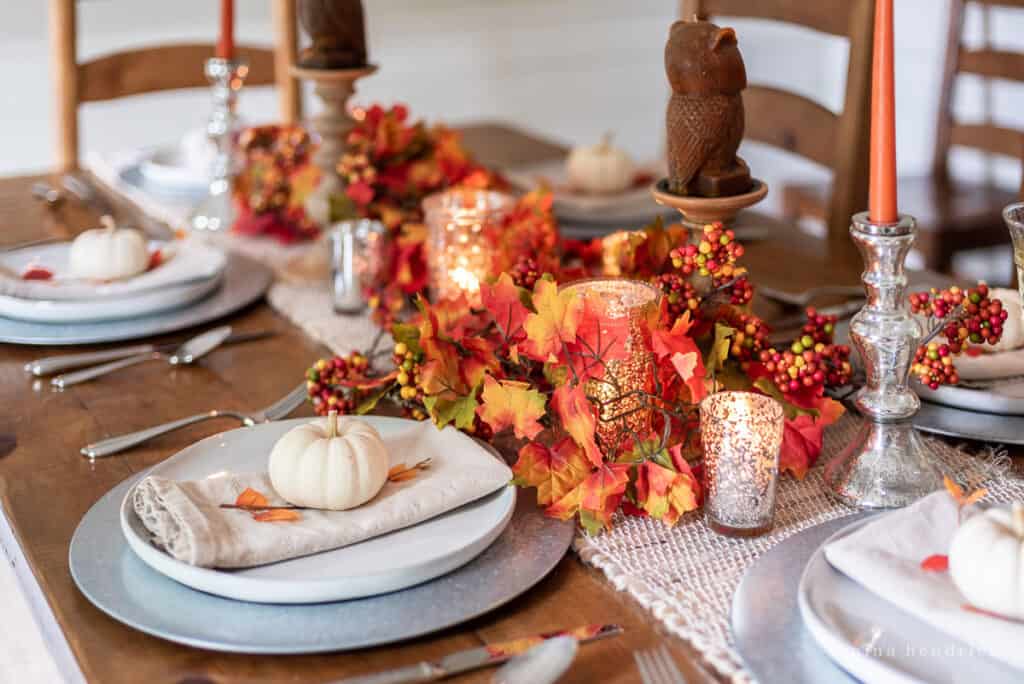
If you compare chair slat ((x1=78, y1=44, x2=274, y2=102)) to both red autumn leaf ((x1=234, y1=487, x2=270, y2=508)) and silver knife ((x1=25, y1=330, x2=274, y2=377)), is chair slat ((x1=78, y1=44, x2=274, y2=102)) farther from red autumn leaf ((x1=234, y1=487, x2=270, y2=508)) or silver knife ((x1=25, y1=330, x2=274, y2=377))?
red autumn leaf ((x1=234, y1=487, x2=270, y2=508))

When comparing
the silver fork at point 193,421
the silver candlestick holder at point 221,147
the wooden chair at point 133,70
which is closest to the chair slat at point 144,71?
the wooden chair at point 133,70

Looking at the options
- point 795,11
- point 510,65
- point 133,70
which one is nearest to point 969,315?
point 795,11

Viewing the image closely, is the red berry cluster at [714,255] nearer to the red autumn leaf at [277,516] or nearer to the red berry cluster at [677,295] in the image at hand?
the red berry cluster at [677,295]

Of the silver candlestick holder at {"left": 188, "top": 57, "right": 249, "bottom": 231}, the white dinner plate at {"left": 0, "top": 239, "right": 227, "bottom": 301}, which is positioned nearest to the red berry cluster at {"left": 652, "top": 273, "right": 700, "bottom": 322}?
the white dinner plate at {"left": 0, "top": 239, "right": 227, "bottom": 301}

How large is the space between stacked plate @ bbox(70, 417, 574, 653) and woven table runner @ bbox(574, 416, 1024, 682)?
0.15 feet

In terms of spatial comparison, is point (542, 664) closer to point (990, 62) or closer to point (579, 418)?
point (579, 418)

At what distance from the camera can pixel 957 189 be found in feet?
9.32

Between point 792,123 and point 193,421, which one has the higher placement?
point 792,123

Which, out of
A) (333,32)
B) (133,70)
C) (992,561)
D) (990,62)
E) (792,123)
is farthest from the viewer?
(990,62)

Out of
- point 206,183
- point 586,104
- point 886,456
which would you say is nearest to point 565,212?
point 206,183

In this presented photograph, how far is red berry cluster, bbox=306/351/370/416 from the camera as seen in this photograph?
1021 millimetres

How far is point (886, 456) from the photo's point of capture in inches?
34.6

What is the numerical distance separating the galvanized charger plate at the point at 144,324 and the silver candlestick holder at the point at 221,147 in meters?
0.29

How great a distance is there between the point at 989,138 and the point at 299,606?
7.16ft
